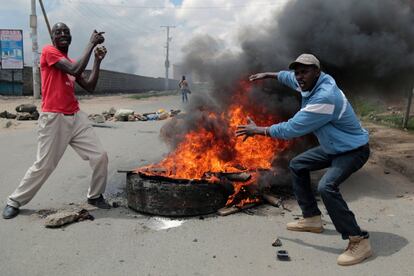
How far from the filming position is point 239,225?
4.65m

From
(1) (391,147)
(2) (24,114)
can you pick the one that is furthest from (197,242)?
(2) (24,114)

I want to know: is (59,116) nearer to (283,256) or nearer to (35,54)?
(283,256)

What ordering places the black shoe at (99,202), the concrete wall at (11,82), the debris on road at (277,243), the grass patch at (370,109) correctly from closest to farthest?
the debris on road at (277,243)
the black shoe at (99,202)
the grass patch at (370,109)
the concrete wall at (11,82)

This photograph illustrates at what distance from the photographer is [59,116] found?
482 cm

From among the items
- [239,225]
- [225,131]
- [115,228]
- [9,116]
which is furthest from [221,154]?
[9,116]

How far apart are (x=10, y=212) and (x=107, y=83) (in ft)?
126

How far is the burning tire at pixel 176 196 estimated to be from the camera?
4867 mm

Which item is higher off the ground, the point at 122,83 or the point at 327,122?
the point at 122,83

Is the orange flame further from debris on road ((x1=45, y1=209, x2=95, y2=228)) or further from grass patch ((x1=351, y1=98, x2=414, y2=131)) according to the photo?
grass patch ((x1=351, y1=98, x2=414, y2=131))

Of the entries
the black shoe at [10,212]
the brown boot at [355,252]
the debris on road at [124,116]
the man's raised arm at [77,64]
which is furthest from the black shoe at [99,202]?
the debris on road at [124,116]

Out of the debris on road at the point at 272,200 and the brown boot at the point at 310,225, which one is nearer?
the brown boot at the point at 310,225

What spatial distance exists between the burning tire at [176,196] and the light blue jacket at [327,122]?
4.47 ft

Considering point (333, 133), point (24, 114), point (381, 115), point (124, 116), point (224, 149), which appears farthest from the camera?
point (124, 116)

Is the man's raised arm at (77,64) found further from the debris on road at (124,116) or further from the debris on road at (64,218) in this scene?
the debris on road at (124,116)
